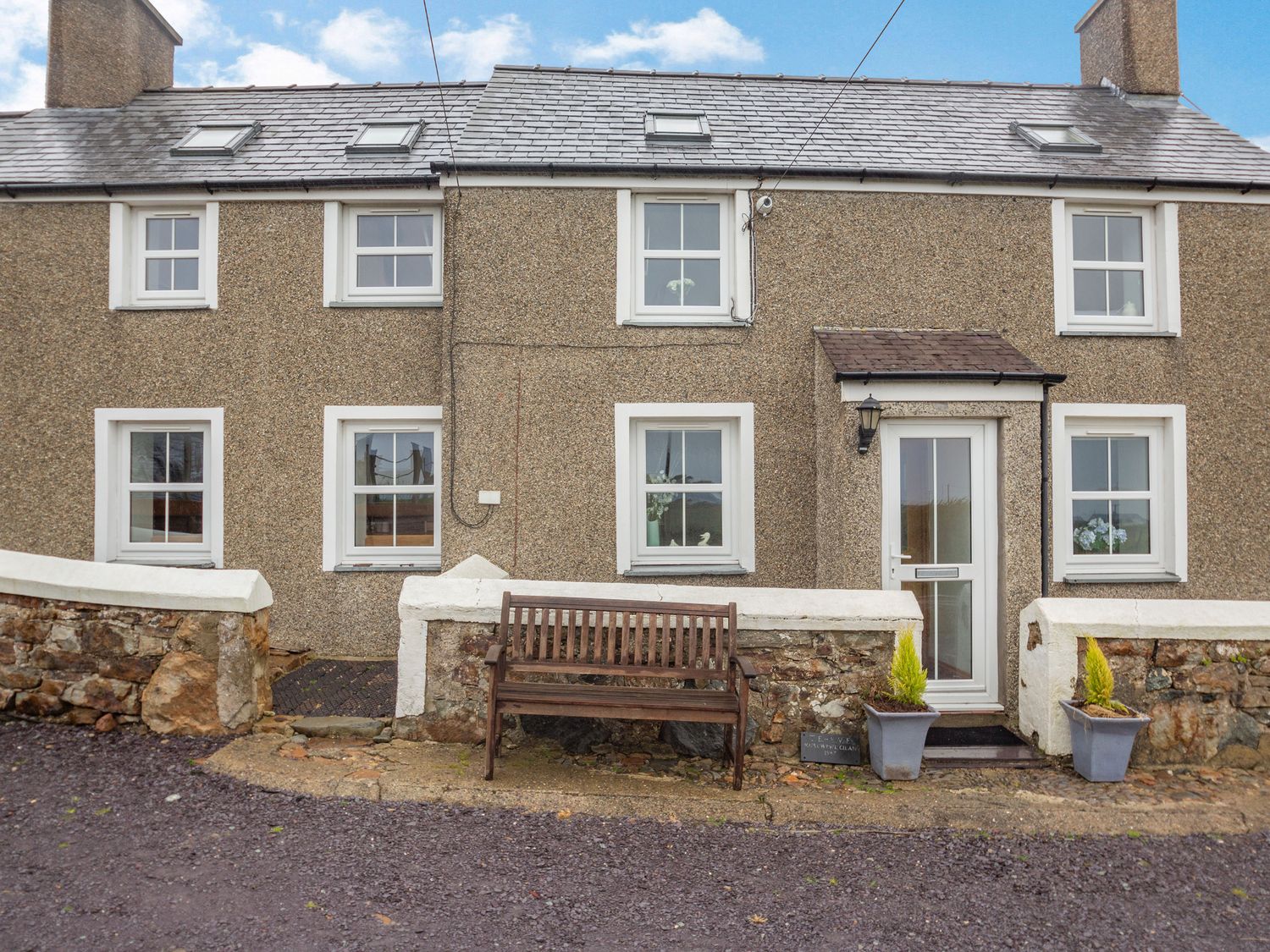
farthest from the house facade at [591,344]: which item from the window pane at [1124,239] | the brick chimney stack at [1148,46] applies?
the brick chimney stack at [1148,46]

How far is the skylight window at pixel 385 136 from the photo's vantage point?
844 cm

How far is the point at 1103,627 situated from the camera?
5020 mm

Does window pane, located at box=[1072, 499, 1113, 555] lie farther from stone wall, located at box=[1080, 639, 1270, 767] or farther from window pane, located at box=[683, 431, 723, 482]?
window pane, located at box=[683, 431, 723, 482]

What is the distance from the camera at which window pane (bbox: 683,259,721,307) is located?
24.8ft

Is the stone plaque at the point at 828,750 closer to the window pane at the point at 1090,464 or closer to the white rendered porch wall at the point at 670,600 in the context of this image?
the white rendered porch wall at the point at 670,600

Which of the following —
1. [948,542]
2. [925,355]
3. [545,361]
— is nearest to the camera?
[948,542]

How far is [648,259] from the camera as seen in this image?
24.8 ft

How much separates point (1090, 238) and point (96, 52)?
39.8 feet

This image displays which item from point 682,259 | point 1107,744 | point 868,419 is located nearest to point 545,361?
point 682,259

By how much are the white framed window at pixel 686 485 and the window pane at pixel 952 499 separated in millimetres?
1699

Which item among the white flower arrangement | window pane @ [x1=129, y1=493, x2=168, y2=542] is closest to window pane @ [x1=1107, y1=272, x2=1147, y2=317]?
the white flower arrangement

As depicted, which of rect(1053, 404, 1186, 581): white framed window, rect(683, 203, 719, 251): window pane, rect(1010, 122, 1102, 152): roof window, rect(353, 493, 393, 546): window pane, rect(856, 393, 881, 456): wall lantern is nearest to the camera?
rect(856, 393, 881, 456): wall lantern

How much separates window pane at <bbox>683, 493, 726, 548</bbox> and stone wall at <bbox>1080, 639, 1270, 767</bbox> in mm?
3407

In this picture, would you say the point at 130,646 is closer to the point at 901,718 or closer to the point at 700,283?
the point at 901,718
